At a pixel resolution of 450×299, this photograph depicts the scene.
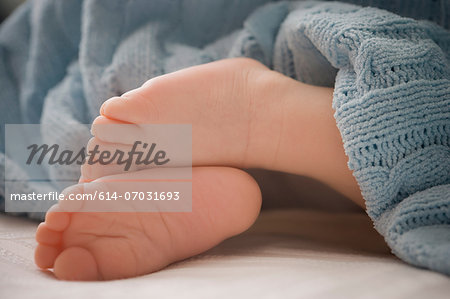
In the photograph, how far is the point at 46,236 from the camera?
0.52 meters

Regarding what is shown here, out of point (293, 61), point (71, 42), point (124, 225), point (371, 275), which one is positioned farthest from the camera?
point (71, 42)

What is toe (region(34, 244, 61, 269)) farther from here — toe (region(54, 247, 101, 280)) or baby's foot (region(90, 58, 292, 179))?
baby's foot (region(90, 58, 292, 179))

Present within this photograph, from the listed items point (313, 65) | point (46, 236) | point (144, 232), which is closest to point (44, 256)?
point (46, 236)

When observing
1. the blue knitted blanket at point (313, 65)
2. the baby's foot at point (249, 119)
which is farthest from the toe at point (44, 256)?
the blue knitted blanket at point (313, 65)

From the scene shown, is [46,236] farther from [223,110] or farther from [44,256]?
[223,110]

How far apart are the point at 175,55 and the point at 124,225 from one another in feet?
1.31

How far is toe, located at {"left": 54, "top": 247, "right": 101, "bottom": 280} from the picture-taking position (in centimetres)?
50

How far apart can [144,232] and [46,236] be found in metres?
0.12

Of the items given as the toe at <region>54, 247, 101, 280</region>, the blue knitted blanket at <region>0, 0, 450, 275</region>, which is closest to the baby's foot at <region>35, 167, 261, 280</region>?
the toe at <region>54, 247, 101, 280</region>

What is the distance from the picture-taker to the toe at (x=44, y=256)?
1.70 feet

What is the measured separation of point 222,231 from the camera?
0.63 m

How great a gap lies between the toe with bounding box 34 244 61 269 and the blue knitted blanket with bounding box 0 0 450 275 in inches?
10.1

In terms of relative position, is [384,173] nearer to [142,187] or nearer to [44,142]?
[142,187]

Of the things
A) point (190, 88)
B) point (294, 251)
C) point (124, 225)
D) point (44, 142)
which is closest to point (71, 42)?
point (44, 142)
